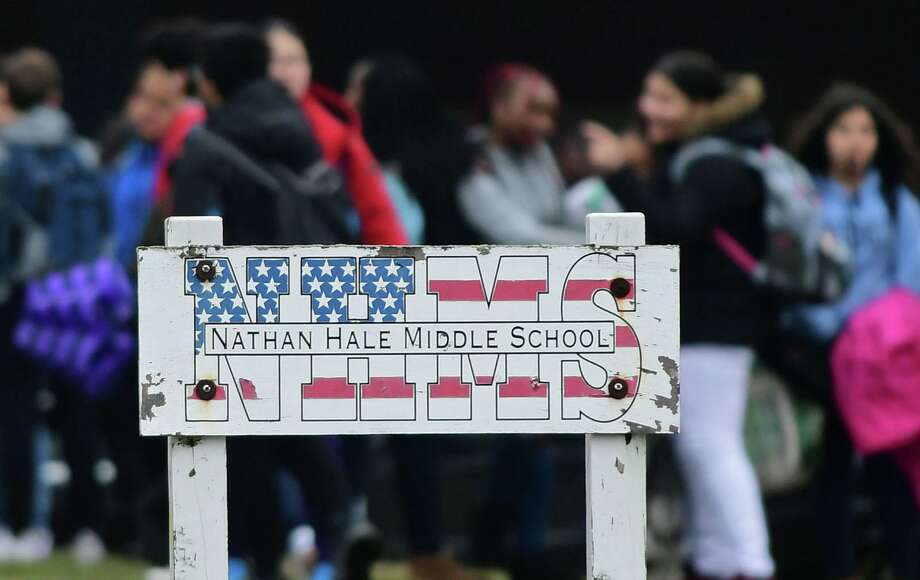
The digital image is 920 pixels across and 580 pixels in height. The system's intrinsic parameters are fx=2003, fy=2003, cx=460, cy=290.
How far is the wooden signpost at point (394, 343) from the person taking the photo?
393cm

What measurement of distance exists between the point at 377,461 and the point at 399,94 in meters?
2.91

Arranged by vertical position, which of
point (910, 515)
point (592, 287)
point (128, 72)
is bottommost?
point (910, 515)

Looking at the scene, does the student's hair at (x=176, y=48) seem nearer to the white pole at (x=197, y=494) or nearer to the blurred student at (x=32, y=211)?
the blurred student at (x=32, y=211)

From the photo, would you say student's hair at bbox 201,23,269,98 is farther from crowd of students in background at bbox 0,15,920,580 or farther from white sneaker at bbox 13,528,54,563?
white sneaker at bbox 13,528,54,563

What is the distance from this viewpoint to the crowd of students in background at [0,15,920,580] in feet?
20.4

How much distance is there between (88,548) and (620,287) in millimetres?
4525

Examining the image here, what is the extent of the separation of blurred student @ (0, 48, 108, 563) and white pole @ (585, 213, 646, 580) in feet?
13.3

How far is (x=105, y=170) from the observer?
8.25 metres

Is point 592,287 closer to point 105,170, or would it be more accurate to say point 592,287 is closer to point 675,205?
point 675,205

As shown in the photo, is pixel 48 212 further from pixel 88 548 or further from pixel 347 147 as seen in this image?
pixel 347 147

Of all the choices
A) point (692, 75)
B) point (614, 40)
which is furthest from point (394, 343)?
point (614, 40)

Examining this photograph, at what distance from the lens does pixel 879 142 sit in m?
7.25

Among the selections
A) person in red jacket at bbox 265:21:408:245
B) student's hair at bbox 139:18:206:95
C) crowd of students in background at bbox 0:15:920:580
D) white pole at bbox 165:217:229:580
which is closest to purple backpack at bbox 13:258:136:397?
crowd of students in background at bbox 0:15:920:580

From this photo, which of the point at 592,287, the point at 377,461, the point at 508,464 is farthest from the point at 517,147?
the point at 592,287
